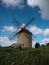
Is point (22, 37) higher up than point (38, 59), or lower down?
higher up

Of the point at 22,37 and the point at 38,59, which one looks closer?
the point at 38,59

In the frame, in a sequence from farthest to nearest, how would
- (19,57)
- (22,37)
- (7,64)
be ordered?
(22,37), (19,57), (7,64)

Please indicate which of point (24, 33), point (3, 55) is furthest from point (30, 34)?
point (3, 55)

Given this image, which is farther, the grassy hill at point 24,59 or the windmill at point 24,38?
the windmill at point 24,38

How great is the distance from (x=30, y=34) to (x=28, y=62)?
129ft

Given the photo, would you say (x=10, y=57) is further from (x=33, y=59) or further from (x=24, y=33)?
(x=24, y=33)

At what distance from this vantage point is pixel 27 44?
65062mm

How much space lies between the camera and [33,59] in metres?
28.5

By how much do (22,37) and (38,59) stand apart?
36.5m

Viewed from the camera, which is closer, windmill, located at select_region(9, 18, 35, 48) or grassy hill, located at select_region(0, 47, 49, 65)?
grassy hill, located at select_region(0, 47, 49, 65)

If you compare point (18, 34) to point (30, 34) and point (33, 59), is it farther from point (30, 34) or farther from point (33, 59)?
point (33, 59)

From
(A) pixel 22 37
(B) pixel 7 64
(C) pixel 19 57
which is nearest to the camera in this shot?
(B) pixel 7 64

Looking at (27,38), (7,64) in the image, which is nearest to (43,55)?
(7,64)

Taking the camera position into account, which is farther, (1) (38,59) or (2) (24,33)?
(2) (24,33)
